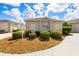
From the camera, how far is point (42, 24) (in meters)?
17.8

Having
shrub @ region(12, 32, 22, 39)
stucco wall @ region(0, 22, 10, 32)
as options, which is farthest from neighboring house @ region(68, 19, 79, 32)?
shrub @ region(12, 32, 22, 39)

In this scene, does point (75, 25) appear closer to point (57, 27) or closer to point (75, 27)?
point (75, 27)

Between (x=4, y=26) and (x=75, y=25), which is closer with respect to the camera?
(x=4, y=26)

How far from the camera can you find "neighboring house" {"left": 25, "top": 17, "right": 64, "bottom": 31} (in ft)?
57.8

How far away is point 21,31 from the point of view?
15.8m

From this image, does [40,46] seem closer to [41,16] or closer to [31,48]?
[31,48]

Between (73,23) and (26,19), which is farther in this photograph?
Answer: (73,23)

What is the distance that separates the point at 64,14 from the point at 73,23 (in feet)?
28.0

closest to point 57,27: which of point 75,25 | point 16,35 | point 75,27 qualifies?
point 16,35

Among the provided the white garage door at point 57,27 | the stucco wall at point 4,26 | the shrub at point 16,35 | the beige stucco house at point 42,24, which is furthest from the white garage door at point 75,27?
the shrub at point 16,35

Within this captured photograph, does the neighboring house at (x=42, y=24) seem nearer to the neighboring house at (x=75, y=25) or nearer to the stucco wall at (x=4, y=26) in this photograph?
the stucco wall at (x=4, y=26)

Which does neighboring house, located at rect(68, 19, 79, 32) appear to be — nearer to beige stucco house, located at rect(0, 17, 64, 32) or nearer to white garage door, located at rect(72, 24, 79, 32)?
white garage door, located at rect(72, 24, 79, 32)

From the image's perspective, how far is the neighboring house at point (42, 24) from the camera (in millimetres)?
17609

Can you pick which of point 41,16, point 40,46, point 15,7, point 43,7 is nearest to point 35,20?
point 41,16
